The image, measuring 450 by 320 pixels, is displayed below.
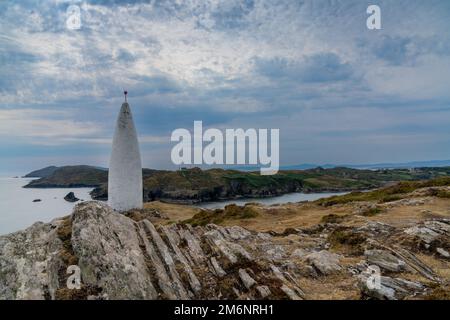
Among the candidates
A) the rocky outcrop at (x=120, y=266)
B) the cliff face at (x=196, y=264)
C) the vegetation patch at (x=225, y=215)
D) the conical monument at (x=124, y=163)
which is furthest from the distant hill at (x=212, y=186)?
the rocky outcrop at (x=120, y=266)

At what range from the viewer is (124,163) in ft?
121

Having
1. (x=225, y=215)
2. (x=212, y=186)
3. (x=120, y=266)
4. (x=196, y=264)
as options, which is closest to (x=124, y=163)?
(x=225, y=215)

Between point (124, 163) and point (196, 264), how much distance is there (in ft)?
84.7

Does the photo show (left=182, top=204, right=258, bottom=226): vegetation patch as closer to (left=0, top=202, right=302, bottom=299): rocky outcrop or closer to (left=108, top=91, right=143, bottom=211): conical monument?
(left=108, top=91, right=143, bottom=211): conical monument

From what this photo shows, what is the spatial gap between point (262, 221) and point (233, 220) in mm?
2906

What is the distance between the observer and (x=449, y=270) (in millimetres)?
13367

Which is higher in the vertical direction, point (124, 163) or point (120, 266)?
point (124, 163)

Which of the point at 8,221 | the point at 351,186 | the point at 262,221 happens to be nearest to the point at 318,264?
the point at 262,221

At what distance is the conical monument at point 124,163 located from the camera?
36.8 m

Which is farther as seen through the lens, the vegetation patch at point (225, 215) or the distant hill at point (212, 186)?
the distant hill at point (212, 186)

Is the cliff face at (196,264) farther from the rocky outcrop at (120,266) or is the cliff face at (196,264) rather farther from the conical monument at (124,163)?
the conical monument at (124,163)

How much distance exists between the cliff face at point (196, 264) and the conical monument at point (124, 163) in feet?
70.9

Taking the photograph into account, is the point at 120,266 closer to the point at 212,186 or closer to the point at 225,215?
the point at 225,215
